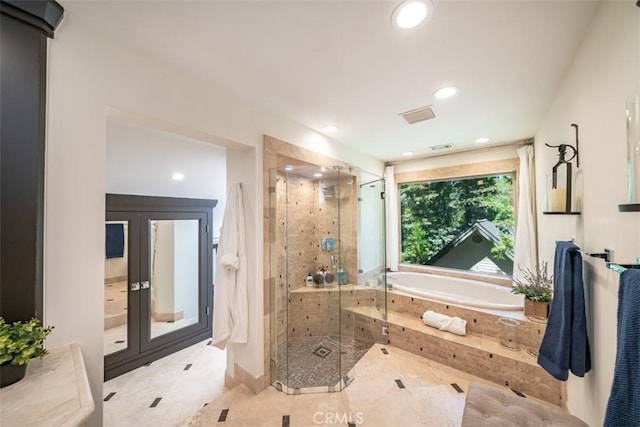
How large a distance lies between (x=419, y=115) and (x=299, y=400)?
2.76 meters

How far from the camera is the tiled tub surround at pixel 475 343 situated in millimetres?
1956

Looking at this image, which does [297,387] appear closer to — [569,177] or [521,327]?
[521,327]

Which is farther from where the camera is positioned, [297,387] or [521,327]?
[521,327]

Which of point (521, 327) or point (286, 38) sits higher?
point (286, 38)

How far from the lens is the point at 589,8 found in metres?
1.10

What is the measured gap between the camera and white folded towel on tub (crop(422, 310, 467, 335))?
2.44 meters

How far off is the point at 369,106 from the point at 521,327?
101 inches

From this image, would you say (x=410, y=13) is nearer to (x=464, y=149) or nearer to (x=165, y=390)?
(x=464, y=149)

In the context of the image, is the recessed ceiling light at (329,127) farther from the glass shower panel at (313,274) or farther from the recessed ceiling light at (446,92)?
the recessed ceiling light at (446,92)

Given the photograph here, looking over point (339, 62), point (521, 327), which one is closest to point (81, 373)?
point (339, 62)

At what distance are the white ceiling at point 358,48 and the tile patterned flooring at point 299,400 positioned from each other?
2497 mm

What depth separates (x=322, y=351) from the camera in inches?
107
